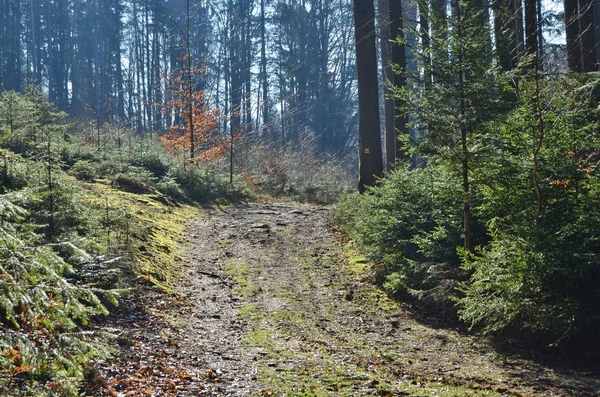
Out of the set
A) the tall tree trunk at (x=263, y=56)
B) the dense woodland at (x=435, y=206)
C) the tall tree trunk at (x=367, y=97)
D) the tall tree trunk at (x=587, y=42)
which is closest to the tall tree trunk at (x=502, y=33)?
the dense woodland at (x=435, y=206)

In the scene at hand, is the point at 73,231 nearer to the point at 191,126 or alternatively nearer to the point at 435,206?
the point at 435,206

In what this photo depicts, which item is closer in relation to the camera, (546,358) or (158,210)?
(546,358)

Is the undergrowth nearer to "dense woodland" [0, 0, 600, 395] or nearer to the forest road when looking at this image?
"dense woodland" [0, 0, 600, 395]

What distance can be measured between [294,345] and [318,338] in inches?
20.9

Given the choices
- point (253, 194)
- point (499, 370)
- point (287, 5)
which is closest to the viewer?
point (499, 370)

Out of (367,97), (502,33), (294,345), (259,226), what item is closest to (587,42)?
(502,33)

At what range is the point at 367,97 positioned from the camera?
16672mm

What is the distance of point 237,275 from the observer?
36.1ft

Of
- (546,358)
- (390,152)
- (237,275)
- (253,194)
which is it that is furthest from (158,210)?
(546,358)

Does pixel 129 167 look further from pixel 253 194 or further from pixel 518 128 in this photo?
pixel 518 128

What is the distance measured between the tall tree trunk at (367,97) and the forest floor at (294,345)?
190 inches

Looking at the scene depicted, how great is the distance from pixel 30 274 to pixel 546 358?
21.5 ft

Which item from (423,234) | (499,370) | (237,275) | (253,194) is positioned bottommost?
(499,370)

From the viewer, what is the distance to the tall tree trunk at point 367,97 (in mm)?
16391
